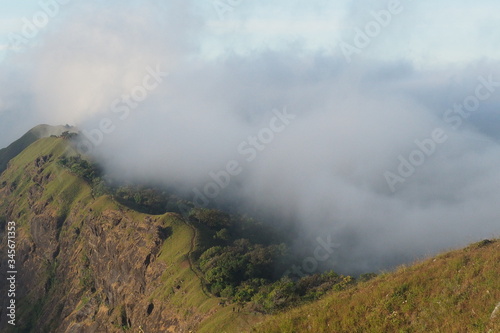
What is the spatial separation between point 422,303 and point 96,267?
98817 millimetres

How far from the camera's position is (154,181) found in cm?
15488

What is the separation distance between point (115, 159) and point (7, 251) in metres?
47.0

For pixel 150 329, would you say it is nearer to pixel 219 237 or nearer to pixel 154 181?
pixel 219 237

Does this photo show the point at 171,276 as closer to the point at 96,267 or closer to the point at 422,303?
the point at 96,267

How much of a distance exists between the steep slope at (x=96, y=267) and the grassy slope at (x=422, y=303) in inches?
909

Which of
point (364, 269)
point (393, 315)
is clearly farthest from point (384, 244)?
point (393, 315)

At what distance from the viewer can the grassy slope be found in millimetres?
22594

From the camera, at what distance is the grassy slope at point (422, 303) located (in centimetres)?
2259

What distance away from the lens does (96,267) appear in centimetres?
11119

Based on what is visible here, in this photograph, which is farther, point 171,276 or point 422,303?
point 171,276

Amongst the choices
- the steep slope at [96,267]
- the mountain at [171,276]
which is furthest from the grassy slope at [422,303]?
the steep slope at [96,267]

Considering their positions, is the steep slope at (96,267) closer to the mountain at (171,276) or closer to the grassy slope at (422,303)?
the mountain at (171,276)

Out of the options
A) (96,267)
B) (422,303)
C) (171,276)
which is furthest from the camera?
(96,267)

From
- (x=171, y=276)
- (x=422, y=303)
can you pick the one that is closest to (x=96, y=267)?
(x=171, y=276)
